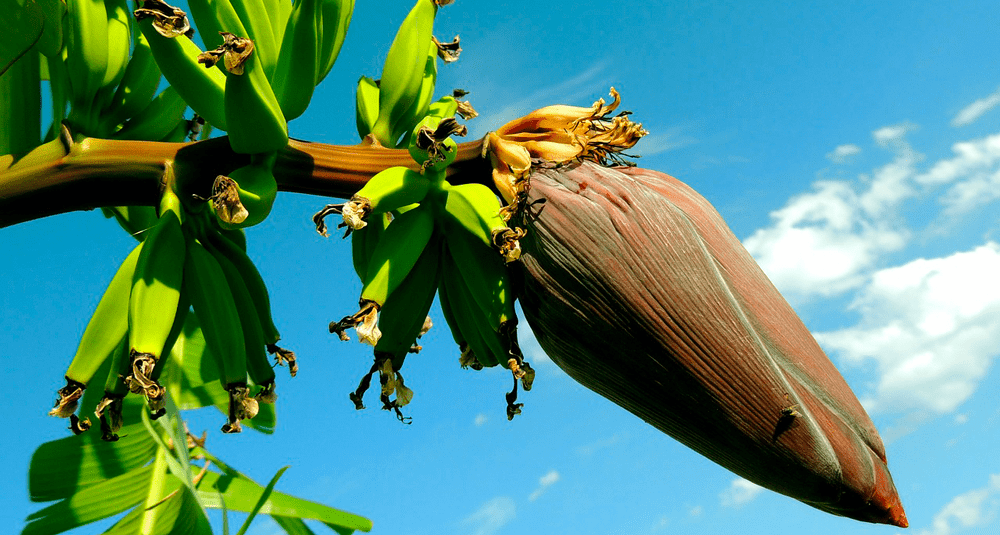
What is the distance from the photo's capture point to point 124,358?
958 mm

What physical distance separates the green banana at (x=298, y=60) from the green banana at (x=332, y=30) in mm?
26

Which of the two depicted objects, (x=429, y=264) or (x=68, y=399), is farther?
(x=429, y=264)

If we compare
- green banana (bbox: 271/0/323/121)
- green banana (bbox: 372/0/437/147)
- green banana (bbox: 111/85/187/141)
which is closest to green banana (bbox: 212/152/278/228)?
green banana (bbox: 271/0/323/121)

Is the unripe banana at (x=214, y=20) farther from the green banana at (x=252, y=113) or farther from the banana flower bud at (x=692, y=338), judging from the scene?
the banana flower bud at (x=692, y=338)

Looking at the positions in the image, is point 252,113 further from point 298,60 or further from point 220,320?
point 220,320

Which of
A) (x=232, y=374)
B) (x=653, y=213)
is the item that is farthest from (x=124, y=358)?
(x=653, y=213)

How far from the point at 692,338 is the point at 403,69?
57cm

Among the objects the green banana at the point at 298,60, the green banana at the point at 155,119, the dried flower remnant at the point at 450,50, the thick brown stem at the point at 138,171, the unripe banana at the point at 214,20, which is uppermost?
the dried flower remnant at the point at 450,50

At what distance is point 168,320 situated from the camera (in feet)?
2.88

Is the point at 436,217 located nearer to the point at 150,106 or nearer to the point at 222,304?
the point at 222,304

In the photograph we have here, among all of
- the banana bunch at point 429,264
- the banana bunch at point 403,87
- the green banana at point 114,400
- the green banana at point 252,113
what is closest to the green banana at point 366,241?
the banana bunch at point 429,264

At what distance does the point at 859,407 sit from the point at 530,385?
1.31 ft

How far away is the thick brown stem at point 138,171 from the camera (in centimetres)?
88

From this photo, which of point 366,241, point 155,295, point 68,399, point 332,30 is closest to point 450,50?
point 332,30
